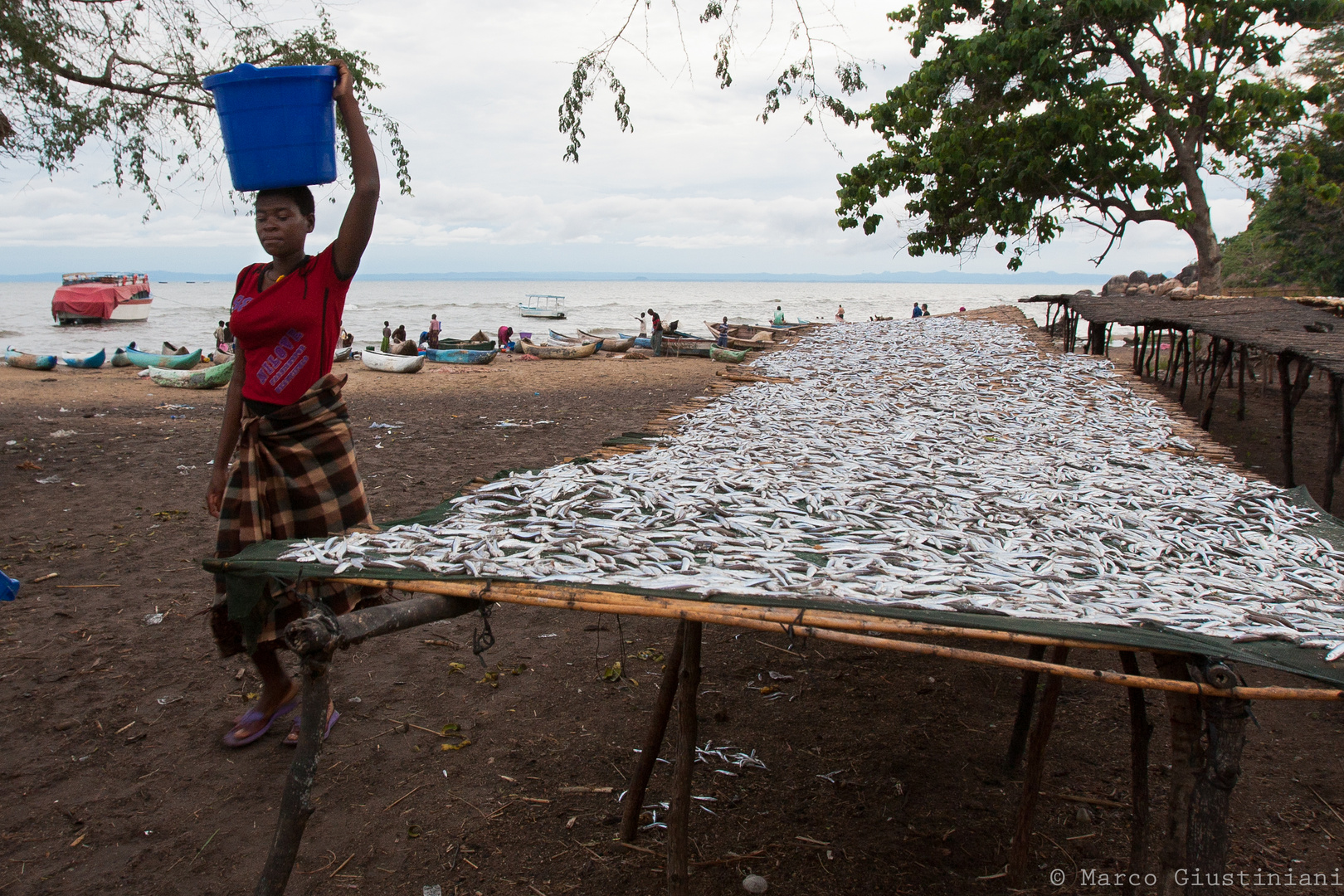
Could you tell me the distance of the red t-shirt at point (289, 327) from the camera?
2.82 metres

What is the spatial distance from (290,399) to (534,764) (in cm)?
184

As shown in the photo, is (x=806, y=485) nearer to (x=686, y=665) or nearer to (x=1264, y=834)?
(x=686, y=665)

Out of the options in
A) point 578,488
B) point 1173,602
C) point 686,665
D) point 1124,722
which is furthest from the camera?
point 1124,722

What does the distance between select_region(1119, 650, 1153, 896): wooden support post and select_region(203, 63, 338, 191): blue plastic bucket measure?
3.27m

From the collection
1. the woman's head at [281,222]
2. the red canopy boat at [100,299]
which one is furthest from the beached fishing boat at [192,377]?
the red canopy boat at [100,299]

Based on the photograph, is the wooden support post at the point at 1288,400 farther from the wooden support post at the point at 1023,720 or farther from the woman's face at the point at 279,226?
the woman's face at the point at 279,226

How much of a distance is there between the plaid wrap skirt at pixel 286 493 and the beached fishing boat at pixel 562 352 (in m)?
20.2

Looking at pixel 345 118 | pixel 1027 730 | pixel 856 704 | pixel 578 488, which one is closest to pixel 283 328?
pixel 345 118

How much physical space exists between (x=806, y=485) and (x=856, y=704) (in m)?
1.55

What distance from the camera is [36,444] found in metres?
9.10

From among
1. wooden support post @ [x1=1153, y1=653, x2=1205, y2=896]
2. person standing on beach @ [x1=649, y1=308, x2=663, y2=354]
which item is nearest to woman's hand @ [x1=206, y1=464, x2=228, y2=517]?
wooden support post @ [x1=1153, y1=653, x2=1205, y2=896]

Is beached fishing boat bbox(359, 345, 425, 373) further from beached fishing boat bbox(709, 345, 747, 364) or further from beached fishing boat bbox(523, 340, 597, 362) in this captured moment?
beached fishing boat bbox(709, 345, 747, 364)

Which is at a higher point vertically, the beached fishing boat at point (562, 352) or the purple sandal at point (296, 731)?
the beached fishing boat at point (562, 352)

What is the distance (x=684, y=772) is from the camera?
2686 mm
